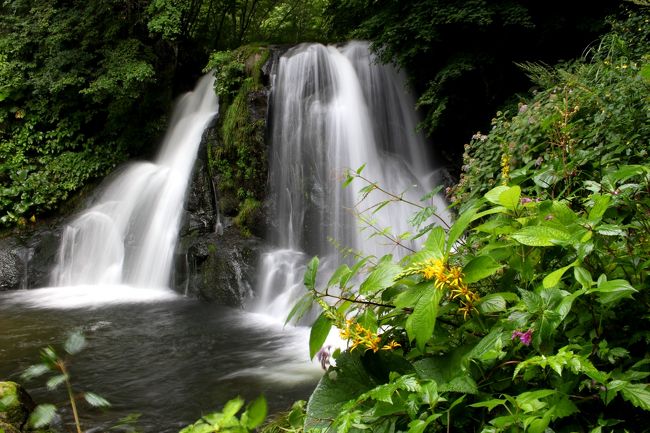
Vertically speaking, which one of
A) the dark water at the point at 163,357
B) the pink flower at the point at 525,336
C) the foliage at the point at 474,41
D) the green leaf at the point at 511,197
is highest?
the foliage at the point at 474,41

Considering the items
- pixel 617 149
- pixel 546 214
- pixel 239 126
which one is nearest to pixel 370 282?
pixel 546 214

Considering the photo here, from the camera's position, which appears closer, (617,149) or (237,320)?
(617,149)

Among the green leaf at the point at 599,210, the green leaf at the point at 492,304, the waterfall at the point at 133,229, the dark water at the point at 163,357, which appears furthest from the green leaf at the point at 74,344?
the waterfall at the point at 133,229

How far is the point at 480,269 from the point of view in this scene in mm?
1477

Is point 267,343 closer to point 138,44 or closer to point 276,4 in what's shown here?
point 138,44

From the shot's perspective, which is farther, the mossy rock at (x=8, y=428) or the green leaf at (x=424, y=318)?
the mossy rock at (x=8, y=428)

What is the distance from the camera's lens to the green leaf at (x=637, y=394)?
4.12 ft

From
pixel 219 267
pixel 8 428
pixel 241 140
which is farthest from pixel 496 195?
pixel 241 140

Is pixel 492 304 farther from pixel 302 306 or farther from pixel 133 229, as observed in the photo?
pixel 133 229

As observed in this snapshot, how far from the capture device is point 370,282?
1556mm

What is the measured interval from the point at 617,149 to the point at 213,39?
12.5m

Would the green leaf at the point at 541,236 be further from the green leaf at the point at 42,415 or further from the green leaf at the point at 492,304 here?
the green leaf at the point at 42,415

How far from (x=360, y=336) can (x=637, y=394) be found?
0.72 meters

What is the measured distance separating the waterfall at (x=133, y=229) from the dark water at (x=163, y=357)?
138 cm
